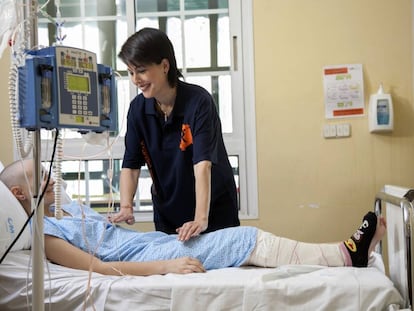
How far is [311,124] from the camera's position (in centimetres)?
302

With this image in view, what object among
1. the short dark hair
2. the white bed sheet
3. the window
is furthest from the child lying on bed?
the window

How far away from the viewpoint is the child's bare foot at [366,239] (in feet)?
5.86

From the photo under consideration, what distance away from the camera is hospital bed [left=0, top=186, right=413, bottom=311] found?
5.02ft

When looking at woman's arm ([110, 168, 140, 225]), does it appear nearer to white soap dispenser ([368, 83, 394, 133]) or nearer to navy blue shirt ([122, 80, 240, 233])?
navy blue shirt ([122, 80, 240, 233])

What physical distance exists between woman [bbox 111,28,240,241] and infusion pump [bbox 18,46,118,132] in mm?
639

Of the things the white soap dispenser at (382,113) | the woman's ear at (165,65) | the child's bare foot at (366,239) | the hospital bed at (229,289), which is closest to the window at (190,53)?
the white soap dispenser at (382,113)

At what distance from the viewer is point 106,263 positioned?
185cm

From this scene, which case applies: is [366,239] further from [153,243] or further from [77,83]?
[77,83]

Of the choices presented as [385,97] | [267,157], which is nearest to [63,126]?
[267,157]

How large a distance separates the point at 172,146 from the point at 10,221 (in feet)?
2.24

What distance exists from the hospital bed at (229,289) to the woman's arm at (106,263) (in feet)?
0.19

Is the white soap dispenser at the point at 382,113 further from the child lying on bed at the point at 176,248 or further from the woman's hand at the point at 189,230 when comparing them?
the woman's hand at the point at 189,230

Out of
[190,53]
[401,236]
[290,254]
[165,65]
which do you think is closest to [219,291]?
[290,254]

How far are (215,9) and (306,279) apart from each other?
77.9 inches
